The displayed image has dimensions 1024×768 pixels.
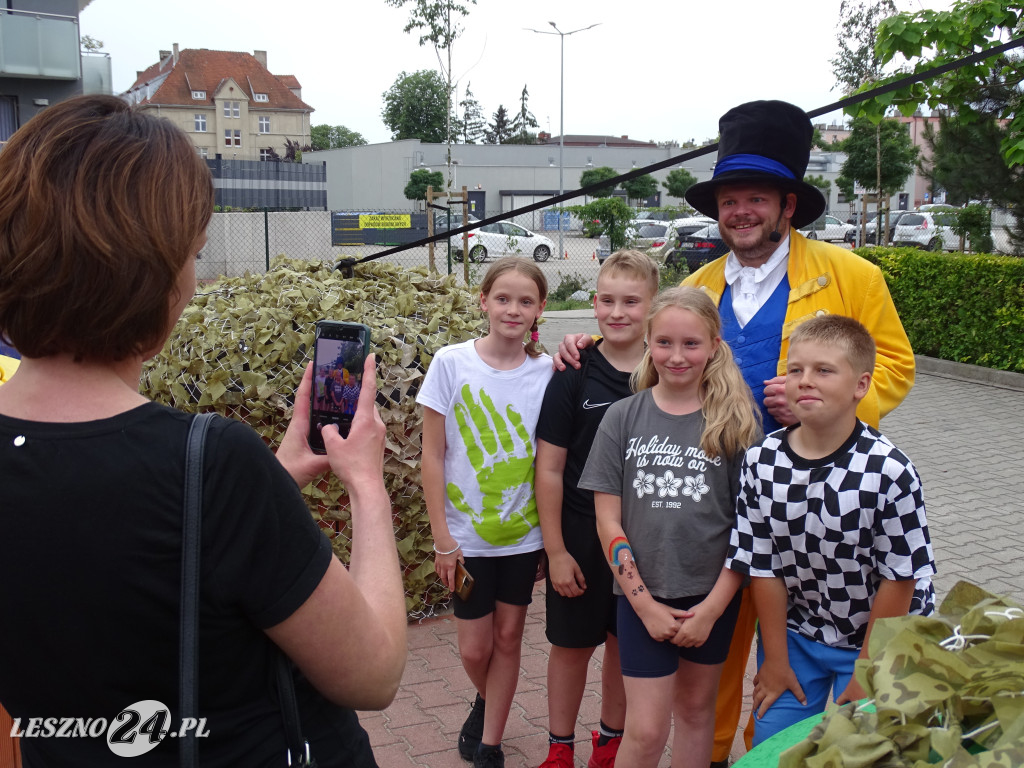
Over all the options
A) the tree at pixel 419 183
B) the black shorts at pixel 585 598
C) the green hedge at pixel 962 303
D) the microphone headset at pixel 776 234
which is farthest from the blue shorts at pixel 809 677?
the tree at pixel 419 183

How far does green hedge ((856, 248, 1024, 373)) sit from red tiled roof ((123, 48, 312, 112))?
74.5m

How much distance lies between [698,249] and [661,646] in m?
17.5

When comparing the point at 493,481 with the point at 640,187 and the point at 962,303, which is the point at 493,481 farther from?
the point at 640,187

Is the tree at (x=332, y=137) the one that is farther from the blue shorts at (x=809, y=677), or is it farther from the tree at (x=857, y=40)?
the blue shorts at (x=809, y=677)

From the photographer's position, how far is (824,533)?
2334 millimetres

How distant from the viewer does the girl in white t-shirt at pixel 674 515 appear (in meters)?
2.65

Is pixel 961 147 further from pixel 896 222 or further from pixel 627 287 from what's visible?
pixel 896 222

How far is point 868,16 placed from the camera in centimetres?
2220

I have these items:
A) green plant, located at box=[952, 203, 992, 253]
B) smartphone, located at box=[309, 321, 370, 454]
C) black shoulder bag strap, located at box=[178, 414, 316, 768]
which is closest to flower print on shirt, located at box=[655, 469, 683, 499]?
smartphone, located at box=[309, 321, 370, 454]

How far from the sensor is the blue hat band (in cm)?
295

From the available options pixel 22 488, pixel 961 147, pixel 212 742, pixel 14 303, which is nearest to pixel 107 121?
pixel 14 303

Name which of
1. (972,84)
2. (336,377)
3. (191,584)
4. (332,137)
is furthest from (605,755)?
(332,137)

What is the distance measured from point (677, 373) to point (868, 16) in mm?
23072

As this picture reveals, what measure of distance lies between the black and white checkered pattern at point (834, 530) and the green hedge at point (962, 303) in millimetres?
8889
